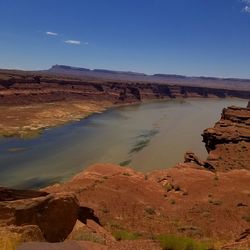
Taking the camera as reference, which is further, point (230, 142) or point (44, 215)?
point (230, 142)

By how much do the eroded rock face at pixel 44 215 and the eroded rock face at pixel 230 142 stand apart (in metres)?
23.5

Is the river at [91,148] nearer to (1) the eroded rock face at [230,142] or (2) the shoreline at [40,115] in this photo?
(2) the shoreline at [40,115]

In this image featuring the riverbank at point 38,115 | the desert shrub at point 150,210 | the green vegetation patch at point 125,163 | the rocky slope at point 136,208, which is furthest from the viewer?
the riverbank at point 38,115

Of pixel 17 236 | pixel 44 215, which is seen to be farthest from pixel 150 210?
pixel 17 236

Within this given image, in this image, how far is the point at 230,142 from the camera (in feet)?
132

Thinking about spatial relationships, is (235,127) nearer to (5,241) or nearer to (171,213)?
(171,213)

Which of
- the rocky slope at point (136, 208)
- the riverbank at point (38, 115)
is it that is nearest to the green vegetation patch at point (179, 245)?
the rocky slope at point (136, 208)

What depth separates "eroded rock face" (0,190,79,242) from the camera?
11.6m

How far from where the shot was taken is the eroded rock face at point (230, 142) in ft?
116

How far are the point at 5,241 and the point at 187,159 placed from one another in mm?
27516

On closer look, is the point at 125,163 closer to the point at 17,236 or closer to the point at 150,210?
the point at 150,210

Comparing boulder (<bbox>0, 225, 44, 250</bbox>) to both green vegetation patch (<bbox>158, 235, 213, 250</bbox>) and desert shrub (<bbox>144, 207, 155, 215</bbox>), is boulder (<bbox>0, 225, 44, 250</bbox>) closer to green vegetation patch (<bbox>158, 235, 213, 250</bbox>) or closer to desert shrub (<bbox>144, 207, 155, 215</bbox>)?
green vegetation patch (<bbox>158, 235, 213, 250</bbox>)

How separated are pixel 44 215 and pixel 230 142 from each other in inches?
1223

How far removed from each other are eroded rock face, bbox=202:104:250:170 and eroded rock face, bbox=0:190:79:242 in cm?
2349
